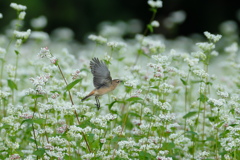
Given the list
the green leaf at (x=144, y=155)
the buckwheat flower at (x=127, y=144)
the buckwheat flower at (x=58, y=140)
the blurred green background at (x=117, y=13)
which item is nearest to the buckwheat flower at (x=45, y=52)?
the buckwheat flower at (x=58, y=140)

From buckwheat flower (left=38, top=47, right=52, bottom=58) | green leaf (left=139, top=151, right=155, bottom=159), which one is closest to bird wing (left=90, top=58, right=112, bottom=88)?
buckwheat flower (left=38, top=47, right=52, bottom=58)

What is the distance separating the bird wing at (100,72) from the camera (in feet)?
12.6

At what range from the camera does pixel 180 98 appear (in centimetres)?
639

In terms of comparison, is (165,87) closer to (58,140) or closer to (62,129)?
(62,129)

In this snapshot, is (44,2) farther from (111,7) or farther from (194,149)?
(194,149)

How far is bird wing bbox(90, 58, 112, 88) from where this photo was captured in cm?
385

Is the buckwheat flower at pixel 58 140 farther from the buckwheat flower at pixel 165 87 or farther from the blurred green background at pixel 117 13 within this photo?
the blurred green background at pixel 117 13

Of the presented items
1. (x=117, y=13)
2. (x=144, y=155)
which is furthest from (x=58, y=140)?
(x=117, y=13)

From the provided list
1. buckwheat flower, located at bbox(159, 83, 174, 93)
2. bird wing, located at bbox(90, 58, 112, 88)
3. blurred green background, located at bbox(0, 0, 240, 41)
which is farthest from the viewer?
blurred green background, located at bbox(0, 0, 240, 41)

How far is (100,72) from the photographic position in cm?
388

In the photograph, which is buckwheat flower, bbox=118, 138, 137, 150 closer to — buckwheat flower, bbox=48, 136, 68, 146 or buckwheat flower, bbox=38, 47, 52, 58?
buckwheat flower, bbox=48, 136, 68, 146

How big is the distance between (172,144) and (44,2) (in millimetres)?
14073

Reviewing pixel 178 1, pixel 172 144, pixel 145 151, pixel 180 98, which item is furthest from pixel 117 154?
pixel 178 1

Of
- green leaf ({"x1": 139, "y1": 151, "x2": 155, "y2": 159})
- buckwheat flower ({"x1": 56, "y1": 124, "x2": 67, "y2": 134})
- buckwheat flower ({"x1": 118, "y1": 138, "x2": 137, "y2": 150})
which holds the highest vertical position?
buckwheat flower ({"x1": 56, "y1": 124, "x2": 67, "y2": 134})
